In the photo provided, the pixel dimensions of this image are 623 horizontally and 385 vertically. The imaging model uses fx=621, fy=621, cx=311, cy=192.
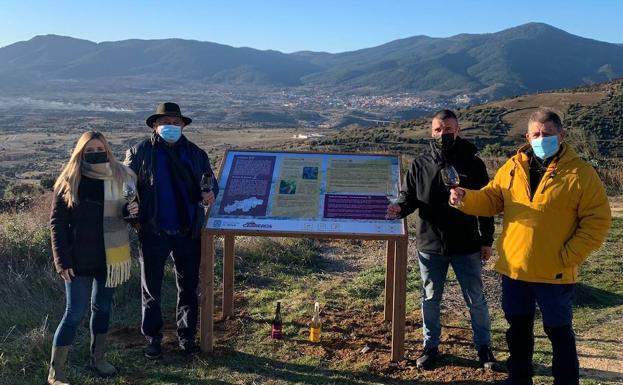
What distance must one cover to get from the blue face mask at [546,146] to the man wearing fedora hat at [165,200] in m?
2.45

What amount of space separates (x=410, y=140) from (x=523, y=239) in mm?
33198

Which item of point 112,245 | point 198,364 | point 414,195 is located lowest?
point 198,364

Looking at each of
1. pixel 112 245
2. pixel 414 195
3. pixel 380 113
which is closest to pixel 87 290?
pixel 112 245

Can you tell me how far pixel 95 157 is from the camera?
4.45 m

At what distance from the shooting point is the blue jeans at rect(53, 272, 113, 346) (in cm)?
444

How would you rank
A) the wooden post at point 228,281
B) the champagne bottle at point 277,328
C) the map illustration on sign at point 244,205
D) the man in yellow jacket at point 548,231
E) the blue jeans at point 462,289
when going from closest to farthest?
the man in yellow jacket at point 548,231, the blue jeans at point 462,289, the map illustration on sign at point 244,205, the champagne bottle at point 277,328, the wooden post at point 228,281

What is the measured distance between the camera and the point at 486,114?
146 feet

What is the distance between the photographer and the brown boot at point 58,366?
4.55m

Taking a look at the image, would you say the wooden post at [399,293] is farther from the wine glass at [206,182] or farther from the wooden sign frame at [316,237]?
the wine glass at [206,182]

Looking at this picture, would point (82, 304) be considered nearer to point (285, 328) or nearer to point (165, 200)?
point (165, 200)

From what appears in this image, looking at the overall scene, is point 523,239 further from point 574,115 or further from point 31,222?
point 574,115

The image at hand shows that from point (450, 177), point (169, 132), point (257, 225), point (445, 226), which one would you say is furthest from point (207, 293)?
point (450, 177)

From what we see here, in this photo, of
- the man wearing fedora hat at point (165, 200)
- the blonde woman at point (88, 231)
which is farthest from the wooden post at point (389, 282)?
the blonde woman at point (88, 231)

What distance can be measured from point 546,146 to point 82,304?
3.36 metres
